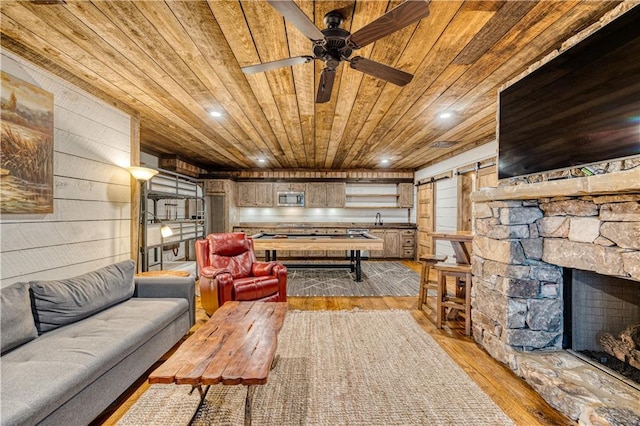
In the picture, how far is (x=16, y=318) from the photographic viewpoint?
1.65m

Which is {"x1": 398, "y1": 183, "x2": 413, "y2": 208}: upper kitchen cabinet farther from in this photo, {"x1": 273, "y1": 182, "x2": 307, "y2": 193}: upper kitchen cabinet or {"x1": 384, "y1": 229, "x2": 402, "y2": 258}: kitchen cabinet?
{"x1": 273, "y1": 182, "x2": 307, "y2": 193}: upper kitchen cabinet

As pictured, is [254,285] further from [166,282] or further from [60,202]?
[60,202]

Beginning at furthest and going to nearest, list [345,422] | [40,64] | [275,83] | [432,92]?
[432,92]
[275,83]
[40,64]
[345,422]

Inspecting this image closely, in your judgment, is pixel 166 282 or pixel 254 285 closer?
pixel 166 282

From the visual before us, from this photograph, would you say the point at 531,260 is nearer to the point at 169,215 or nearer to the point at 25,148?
the point at 25,148

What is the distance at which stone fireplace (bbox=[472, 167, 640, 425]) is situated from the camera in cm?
157

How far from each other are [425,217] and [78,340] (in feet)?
21.8

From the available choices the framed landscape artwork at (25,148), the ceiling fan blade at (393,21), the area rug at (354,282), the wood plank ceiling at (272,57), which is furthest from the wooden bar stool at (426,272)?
the framed landscape artwork at (25,148)

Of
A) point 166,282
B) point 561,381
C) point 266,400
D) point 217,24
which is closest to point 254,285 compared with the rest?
point 166,282

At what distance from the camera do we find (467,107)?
9.95 feet

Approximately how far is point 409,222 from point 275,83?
243 inches

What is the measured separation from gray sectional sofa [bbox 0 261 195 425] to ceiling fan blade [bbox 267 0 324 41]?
7.13ft

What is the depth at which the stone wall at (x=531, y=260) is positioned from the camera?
70.1 inches

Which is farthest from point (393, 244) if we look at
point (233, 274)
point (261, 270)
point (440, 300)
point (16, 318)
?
point (16, 318)
